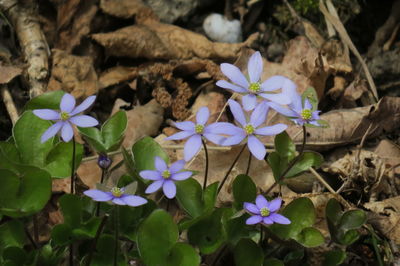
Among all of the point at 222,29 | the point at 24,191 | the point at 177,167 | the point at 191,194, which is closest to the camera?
the point at 177,167

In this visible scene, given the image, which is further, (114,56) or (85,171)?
(114,56)

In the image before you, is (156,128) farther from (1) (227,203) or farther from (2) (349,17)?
(2) (349,17)

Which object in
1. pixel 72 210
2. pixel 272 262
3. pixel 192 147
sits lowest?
pixel 272 262

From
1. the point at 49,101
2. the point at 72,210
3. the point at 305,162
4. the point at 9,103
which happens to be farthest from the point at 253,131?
the point at 9,103

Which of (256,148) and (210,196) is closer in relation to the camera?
(256,148)

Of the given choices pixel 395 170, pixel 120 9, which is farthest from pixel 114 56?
pixel 395 170

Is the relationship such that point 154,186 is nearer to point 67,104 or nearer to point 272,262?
point 67,104
